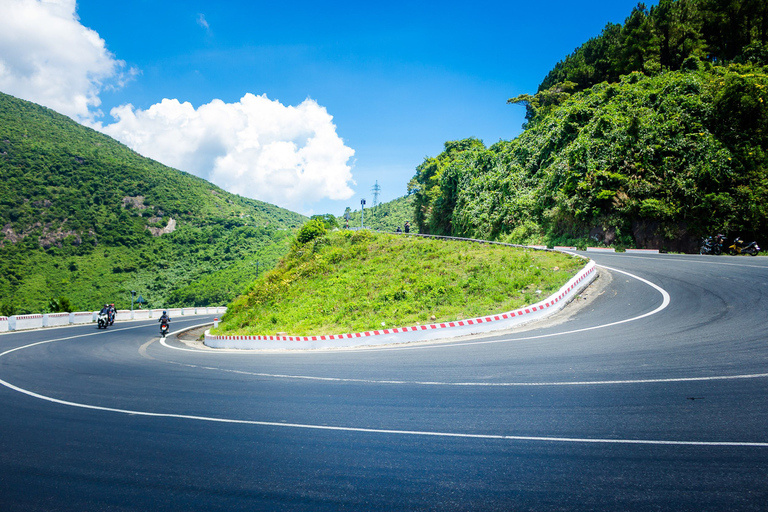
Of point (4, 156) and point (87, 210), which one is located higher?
point (4, 156)

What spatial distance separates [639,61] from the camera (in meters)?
40.2

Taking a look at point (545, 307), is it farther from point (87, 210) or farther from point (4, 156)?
point (4, 156)

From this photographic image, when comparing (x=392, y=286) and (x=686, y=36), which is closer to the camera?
(x=392, y=286)

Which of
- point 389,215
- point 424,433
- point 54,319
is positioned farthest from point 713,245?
point 389,215

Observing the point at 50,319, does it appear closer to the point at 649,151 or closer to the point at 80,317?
the point at 80,317

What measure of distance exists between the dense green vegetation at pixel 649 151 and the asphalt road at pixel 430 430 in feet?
65.0

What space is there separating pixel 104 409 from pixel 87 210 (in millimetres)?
111460

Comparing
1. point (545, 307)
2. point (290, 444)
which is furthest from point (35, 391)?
point (545, 307)

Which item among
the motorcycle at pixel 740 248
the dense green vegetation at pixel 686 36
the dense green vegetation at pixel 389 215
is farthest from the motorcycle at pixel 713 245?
the dense green vegetation at pixel 389 215

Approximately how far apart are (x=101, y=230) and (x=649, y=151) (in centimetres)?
10832

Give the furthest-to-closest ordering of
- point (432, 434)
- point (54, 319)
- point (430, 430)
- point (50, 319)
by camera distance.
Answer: point (54, 319) → point (50, 319) → point (430, 430) → point (432, 434)

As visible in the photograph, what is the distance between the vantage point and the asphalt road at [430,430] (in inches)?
132

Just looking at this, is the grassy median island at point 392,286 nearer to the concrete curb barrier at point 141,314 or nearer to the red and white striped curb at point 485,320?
the red and white striped curb at point 485,320

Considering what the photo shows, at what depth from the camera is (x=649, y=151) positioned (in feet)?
91.5
